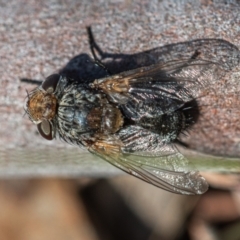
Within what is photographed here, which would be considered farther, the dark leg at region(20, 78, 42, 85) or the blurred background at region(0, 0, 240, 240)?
the dark leg at region(20, 78, 42, 85)

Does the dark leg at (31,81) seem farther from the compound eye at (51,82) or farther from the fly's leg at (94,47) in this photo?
the fly's leg at (94,47)

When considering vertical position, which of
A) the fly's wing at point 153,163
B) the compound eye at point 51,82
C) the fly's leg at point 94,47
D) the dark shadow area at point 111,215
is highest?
the fly's leg at point 94,47

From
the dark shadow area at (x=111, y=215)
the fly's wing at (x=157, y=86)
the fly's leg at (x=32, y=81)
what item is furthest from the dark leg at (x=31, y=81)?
the dark shadow area at (x=111, y=215)

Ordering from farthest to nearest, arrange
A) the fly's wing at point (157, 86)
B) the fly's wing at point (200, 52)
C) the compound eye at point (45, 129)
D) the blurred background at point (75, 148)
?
1. the compound eye at point (45, 129)
2. the fly's wing at point (157, 86)
3. the blurred background at point (75, 148)
4. the fly's wing at point (200, 52)

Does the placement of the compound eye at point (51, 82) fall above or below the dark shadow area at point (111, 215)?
above

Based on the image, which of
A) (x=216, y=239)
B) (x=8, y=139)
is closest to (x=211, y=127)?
(x=8, y=139)

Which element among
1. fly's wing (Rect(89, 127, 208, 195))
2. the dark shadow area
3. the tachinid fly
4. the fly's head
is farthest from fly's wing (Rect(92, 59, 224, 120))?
the dark shadow area

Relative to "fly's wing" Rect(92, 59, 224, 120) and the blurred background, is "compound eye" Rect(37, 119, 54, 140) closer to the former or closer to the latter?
the blurred background

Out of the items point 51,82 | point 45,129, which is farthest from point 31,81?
point 45,129
